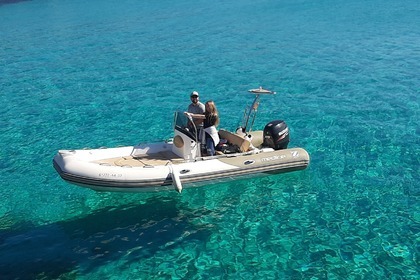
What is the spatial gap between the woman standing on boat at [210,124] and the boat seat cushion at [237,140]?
1.88ft

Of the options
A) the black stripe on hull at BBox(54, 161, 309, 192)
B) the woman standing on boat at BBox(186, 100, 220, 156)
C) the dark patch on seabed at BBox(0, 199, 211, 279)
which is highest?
the woman standing on boat at BBox(186, 100, 220, 156)

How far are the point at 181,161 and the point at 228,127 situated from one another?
16.6 ft

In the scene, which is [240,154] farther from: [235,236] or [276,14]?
[276,14]

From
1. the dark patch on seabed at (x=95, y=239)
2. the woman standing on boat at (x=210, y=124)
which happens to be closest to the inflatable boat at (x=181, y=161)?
the woman standing on boat at (x=210, y=124)

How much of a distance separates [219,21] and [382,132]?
26.6 m

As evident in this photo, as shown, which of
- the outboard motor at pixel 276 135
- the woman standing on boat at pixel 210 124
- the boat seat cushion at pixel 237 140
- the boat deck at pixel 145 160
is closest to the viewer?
the boat deck at pixel 145 160

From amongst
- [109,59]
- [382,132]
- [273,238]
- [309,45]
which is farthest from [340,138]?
[109,59]

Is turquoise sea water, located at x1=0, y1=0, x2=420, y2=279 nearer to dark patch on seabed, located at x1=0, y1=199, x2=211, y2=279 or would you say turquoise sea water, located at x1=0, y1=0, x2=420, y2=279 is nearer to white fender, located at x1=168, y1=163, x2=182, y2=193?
dark patch on seabed, located at x1=0, y1=199, x2=211, y2=279

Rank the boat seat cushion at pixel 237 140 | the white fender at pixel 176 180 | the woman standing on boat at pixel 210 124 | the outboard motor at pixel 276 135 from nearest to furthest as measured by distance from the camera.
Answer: the white fender at pixel 176 180
the woman standing on boat at pixel 210 124
the boat seat cushion at pixel 237 140
the outboard motor at pixel 276 135

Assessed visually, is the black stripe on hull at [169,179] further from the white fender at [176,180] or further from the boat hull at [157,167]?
the white fender at [176,180]

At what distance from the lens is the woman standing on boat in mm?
10992

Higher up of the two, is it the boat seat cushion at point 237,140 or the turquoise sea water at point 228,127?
the boat seat cushion at point 237,140

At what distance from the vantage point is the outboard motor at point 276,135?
460 inches

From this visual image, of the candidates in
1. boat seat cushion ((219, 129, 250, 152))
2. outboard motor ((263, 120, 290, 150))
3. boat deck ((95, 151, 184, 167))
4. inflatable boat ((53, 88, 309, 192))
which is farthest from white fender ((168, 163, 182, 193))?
outboard motor ((263, 120, 290, 150))
